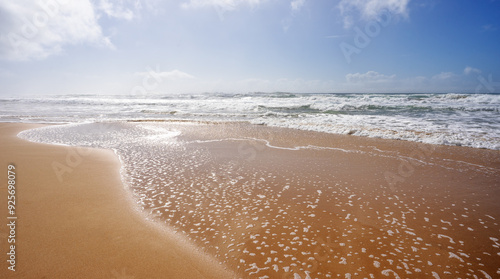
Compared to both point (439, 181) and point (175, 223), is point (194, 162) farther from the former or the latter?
point (439, 181)

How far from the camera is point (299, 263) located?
2.49 m

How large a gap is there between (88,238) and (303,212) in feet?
9.22

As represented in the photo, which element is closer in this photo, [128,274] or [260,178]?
[128,274]

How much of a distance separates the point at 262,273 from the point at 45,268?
2.15 meters

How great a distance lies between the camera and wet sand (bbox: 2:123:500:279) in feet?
8.21

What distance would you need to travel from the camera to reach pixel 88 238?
284 cm

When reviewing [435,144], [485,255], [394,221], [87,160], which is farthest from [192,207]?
[435,144]

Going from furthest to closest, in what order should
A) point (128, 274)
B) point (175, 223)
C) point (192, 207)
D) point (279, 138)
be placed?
point (279, 138) → point (192, 207) → point (175, 223) → point (128, 274)

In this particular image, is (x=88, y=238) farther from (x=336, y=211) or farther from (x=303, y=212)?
(x=336, y=211)

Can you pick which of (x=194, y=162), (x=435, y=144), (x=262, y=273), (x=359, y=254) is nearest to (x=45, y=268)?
(x=262, y=273)

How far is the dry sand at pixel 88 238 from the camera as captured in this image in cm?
237

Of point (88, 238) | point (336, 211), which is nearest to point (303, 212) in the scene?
point (336, 211)

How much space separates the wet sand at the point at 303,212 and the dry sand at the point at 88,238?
24 mm

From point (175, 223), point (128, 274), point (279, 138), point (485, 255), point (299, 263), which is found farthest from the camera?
point (279, 138)
